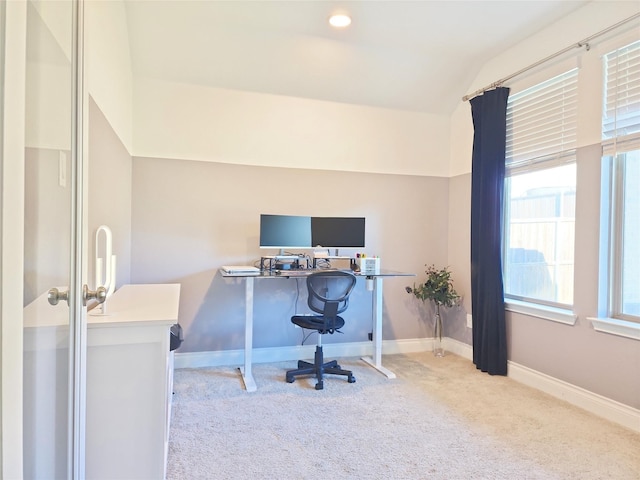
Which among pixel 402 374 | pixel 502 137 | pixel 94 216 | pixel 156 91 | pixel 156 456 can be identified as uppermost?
pixel 156 91

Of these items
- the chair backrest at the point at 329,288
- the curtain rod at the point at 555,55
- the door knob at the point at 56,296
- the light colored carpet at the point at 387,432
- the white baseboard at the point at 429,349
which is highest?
the curtain rod at the point at 555,55

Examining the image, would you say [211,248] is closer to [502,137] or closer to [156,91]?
[156,91]

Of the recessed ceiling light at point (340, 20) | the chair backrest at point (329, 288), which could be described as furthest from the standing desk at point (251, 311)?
the recessed ceiling light at point (340, 20)

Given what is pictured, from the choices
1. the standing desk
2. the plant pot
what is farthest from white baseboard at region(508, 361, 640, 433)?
the standing desk

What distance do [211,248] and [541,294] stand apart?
279cm

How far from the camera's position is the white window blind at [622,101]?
2.46 m

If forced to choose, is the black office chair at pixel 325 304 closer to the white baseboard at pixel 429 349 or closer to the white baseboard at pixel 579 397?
the white baseboard at pixel 429 349

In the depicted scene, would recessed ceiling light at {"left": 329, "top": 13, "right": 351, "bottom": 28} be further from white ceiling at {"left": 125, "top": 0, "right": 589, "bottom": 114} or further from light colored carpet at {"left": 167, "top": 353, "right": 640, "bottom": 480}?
light colored carpet at {"left": 167, "top": 353, "right": 640, "bottom": 480}

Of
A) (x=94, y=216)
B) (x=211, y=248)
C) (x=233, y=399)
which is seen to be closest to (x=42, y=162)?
(x=94, y=216)

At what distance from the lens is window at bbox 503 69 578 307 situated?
2.96 metres

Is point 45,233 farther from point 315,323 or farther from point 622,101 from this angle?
point 622,101

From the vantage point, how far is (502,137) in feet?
11.0

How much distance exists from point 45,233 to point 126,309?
2.57 ft

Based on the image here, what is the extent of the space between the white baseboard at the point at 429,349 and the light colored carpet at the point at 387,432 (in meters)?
0.08
